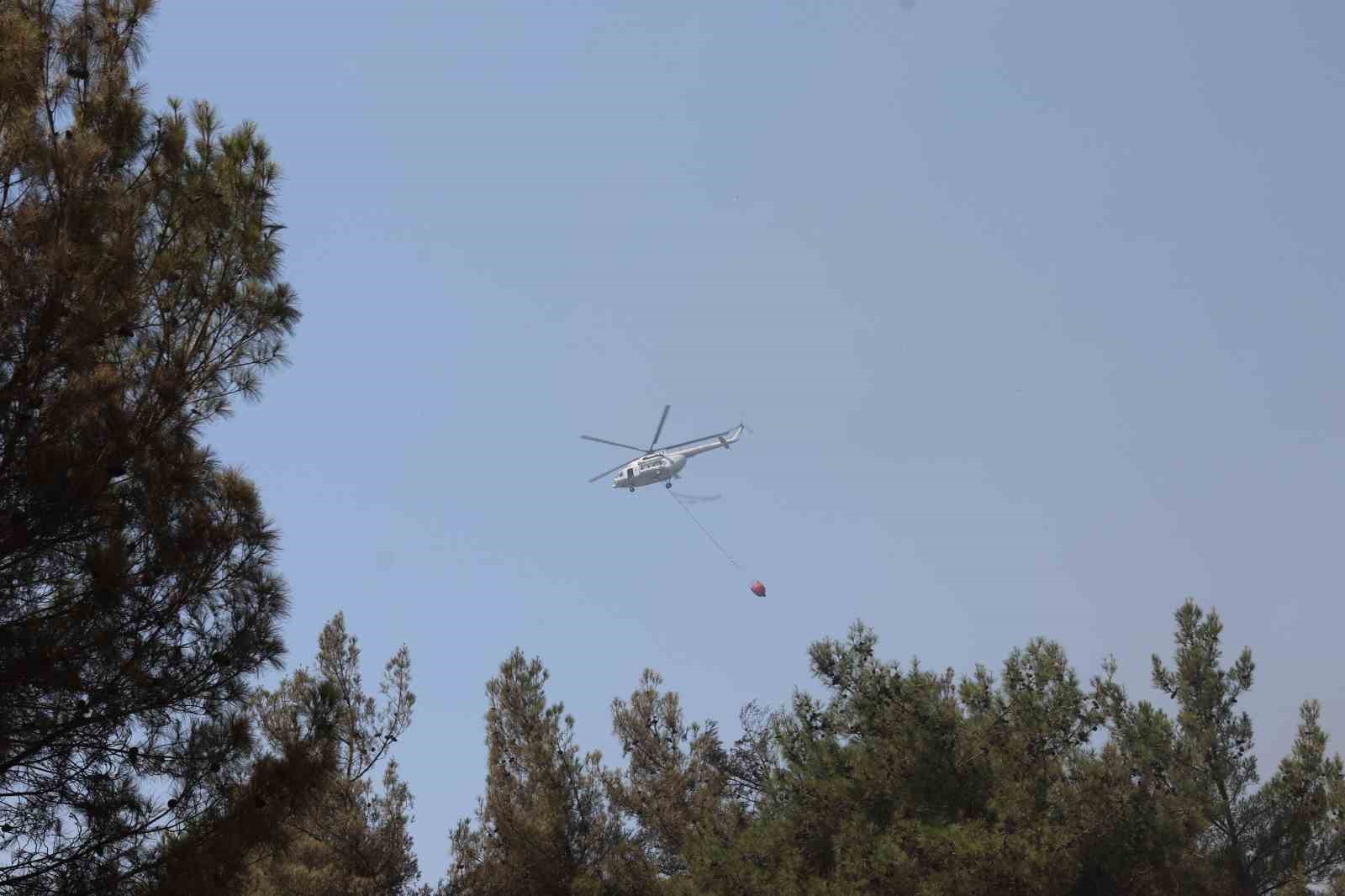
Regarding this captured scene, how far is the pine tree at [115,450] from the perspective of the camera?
9086mm

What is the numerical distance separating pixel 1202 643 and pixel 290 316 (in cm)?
1690

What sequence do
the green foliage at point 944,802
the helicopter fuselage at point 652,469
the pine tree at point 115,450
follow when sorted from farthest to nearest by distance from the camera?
1. the helicopter fuselage at point 652,469
2. the green foliage at point 944,802
3. the pine tree at point 115,450

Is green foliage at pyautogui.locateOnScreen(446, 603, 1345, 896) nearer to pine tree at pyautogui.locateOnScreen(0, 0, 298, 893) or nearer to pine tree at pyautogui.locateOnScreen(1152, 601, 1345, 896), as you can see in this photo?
pine tree at pyautogui.locateOnScreen(1152, 601, 1345, 896)

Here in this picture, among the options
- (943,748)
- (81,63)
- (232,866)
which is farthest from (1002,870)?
(81,63)

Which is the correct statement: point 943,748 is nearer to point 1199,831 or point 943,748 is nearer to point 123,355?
point 1199,831

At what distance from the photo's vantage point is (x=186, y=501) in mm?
10141

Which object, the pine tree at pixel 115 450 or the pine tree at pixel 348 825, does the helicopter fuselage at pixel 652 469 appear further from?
the pine tree at pixel 115 450

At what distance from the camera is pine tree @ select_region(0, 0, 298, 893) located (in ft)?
29.8

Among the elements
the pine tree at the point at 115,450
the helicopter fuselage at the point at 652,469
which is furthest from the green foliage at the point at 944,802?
the helicopter fuselage at the point at 652,469

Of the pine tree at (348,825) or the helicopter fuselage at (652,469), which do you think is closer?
the pine tree at (348,825)

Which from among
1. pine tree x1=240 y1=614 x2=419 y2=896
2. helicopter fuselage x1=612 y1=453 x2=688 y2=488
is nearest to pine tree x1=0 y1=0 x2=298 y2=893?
pine tree x1=240 y1=614 x2=419 y2=896

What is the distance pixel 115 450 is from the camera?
9.51m

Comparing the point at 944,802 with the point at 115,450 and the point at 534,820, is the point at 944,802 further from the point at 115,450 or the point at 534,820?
the point at 115,450

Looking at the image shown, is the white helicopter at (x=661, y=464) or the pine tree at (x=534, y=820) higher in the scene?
the white helicopter at (x=661, y=464)
